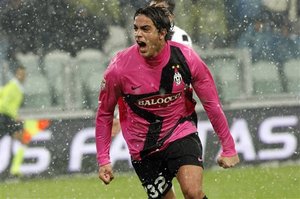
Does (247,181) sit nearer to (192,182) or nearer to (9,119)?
(9,119)

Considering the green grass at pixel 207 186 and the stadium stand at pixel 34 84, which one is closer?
the green grass at pixel 207 186

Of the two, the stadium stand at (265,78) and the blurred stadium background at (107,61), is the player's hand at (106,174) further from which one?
the stadium stand at (265,78)

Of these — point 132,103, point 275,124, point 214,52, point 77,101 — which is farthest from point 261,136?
point 132,103

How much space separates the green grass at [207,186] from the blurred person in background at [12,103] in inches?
30.9

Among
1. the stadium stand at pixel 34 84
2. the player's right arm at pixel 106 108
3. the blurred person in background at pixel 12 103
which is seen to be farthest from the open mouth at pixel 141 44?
the stadium stand at pixel 34 84

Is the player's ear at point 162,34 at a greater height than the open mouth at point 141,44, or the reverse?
the player's ear at point 162,34

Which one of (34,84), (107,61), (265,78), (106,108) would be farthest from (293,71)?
(106,108)

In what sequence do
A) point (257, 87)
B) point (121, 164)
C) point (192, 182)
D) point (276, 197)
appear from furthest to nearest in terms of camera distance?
point (257, 87)
point (121, 164)
point (276, 197)
point (192, 182)

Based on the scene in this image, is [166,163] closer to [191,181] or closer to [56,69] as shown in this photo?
[191,181]

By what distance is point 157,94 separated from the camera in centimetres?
765

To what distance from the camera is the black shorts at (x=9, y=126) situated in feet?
46.1

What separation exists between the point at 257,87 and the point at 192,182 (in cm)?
746

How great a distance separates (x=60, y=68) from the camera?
14.6 metres

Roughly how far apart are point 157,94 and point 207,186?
500cm
